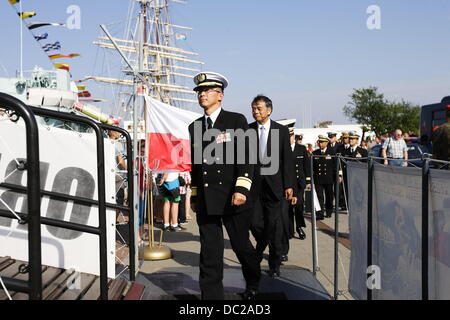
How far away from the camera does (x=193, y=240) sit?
8453 mm

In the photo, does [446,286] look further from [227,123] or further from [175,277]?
[175,277]

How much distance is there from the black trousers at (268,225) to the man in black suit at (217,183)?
0.94 metres

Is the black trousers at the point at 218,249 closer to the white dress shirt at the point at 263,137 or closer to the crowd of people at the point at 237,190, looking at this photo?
the crowd of people at the point at 237,190

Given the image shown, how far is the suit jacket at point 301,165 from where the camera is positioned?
8359 millimetres

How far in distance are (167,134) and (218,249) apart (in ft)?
9.90

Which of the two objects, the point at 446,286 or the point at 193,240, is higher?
the point at 446,286

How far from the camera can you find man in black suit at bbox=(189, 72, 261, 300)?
426cm

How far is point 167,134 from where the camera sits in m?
7.00

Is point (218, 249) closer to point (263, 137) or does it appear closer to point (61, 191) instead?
point (61, 191)

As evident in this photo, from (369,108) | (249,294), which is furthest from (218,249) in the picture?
(369,108)

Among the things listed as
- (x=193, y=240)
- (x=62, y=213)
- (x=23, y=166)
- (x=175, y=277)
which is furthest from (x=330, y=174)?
(x=23, y=166)

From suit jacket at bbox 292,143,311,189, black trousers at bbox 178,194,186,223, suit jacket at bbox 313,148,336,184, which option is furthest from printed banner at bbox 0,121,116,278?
suit jacket at bbox 313,148,336,184
